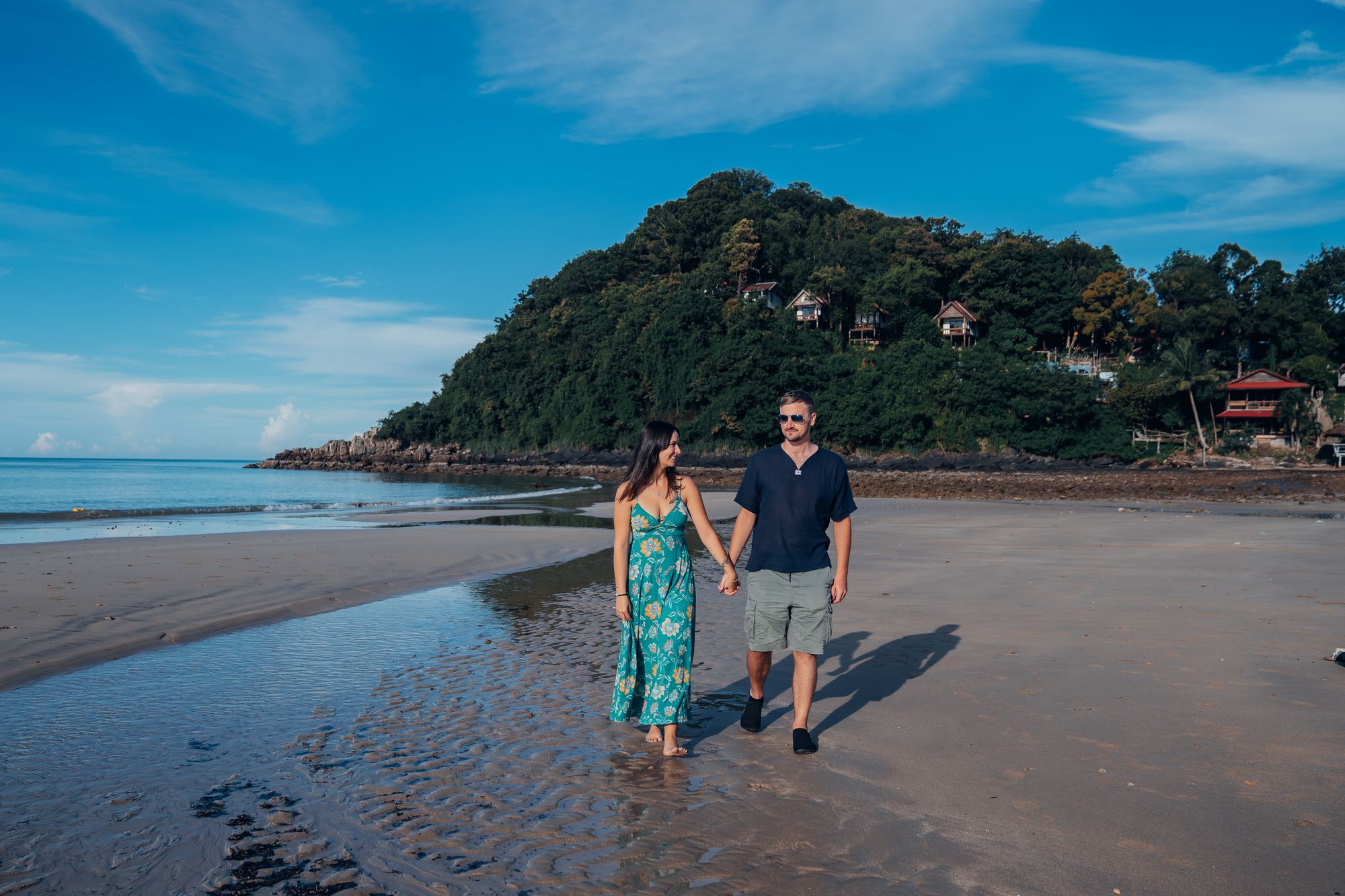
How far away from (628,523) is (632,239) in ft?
286

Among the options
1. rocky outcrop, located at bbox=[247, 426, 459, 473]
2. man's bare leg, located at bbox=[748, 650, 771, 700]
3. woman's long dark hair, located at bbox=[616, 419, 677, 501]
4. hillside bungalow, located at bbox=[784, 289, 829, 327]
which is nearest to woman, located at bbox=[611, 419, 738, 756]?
woman's long dark hair, located at bbox=[616, 419, 677, 501]

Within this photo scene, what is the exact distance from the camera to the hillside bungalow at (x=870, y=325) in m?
67.8

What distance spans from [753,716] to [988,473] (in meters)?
48.1

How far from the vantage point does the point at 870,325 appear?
68.5 metres

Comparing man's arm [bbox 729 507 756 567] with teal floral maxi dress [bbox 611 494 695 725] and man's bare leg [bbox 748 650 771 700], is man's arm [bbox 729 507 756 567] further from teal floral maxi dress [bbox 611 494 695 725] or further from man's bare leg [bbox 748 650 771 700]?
man's bare leg [bbox 748 650 771 700]

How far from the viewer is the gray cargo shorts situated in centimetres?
455

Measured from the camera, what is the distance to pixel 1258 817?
3486 mm

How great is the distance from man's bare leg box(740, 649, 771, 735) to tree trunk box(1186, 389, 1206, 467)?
53.7 metres

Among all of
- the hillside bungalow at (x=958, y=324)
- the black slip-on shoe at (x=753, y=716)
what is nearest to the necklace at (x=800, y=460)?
the black slip-on shoe at (x=753, y=716)

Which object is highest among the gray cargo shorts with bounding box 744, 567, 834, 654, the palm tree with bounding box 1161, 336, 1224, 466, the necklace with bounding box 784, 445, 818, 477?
the palm tree with bounding box 1161, 336, 1224, 466

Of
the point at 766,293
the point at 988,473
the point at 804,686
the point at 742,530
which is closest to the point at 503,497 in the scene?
the point at 742,530

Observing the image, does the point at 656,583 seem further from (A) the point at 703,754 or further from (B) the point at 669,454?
(A) the point at 703,754

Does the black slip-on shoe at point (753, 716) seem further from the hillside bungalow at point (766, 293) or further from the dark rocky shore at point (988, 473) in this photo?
the hillside bungalow at point (766, 293)

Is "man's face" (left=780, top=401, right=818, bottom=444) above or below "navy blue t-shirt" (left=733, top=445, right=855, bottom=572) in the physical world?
above
